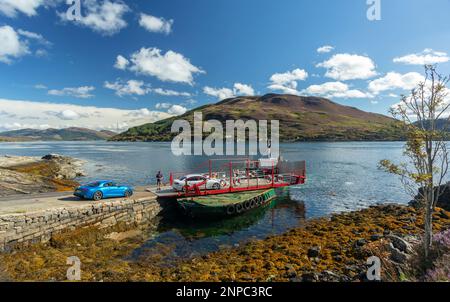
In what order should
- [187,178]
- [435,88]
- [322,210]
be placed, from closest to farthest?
[435,88] → [187,178] → [322,210]

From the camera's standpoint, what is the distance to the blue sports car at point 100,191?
980 inches

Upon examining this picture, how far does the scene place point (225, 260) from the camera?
19.2m

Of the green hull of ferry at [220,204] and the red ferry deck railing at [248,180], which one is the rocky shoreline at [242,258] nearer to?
the green hull of ferry at [220,204]

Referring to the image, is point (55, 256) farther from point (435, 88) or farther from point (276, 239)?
point (435, 88)

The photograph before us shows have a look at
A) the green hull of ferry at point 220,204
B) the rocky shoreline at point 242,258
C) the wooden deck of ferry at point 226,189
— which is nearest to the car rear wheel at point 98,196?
the rocky shoreline at point 242,258

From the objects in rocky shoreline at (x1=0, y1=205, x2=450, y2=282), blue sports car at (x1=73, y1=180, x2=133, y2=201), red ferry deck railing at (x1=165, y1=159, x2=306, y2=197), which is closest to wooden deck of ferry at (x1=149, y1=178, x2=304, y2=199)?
red ferry deck railing at (x1=165, y1=159, x2=306, y2=197)

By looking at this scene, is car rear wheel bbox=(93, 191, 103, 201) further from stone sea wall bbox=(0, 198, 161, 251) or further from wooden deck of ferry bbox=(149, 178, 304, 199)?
wooden deck of ferry bbox=(149, 178, 304, 199)

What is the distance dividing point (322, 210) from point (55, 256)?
30.3 meters

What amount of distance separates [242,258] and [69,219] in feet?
47.5

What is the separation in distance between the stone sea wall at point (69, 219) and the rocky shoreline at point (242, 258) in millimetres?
802

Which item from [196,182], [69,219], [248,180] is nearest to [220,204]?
[196,182]

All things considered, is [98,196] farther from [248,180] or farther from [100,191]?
[248,180]

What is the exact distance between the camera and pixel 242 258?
774 inches
